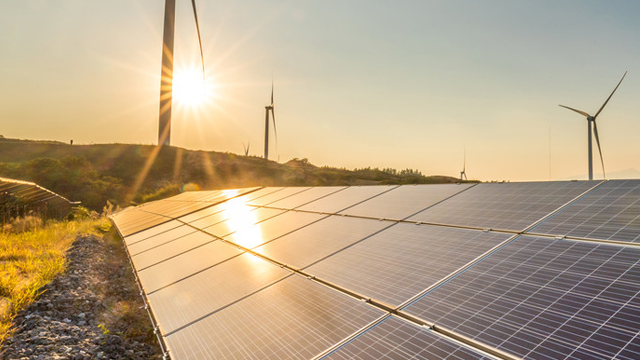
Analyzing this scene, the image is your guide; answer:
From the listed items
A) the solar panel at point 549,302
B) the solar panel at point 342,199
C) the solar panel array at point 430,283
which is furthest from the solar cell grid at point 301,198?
the solar panel at point 549,302

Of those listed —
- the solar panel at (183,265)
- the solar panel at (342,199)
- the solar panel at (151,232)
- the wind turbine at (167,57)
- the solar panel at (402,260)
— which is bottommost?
the solar panel at (151,232)

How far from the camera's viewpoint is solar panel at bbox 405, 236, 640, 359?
2867 mm

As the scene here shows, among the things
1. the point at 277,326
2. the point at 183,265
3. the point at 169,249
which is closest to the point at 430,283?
the point at 277,326

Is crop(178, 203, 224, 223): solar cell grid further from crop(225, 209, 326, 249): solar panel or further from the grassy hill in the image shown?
the grassy hill

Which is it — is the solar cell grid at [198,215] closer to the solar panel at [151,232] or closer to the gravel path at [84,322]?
the solar panel at [151,232]

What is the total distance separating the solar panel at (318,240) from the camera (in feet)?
20.7

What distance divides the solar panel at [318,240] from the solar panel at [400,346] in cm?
251

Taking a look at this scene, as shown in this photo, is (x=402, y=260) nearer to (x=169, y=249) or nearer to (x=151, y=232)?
(x=169, y=249)

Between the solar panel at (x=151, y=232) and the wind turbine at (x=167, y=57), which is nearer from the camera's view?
the solar panel at (x=151, y=232)

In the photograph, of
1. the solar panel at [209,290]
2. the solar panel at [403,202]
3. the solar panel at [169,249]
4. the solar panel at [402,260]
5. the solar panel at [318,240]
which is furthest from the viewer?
the solar panel at [169,249]

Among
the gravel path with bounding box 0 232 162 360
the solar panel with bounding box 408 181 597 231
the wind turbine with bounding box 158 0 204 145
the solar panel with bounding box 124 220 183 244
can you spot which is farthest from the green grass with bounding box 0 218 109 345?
the wind turbine with bounding box 158 0 204 145

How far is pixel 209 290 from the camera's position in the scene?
19.3ft

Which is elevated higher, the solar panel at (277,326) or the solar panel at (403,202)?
the solar panel at (403,202)

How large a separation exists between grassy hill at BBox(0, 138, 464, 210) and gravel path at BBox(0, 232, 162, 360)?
32.4 meters
